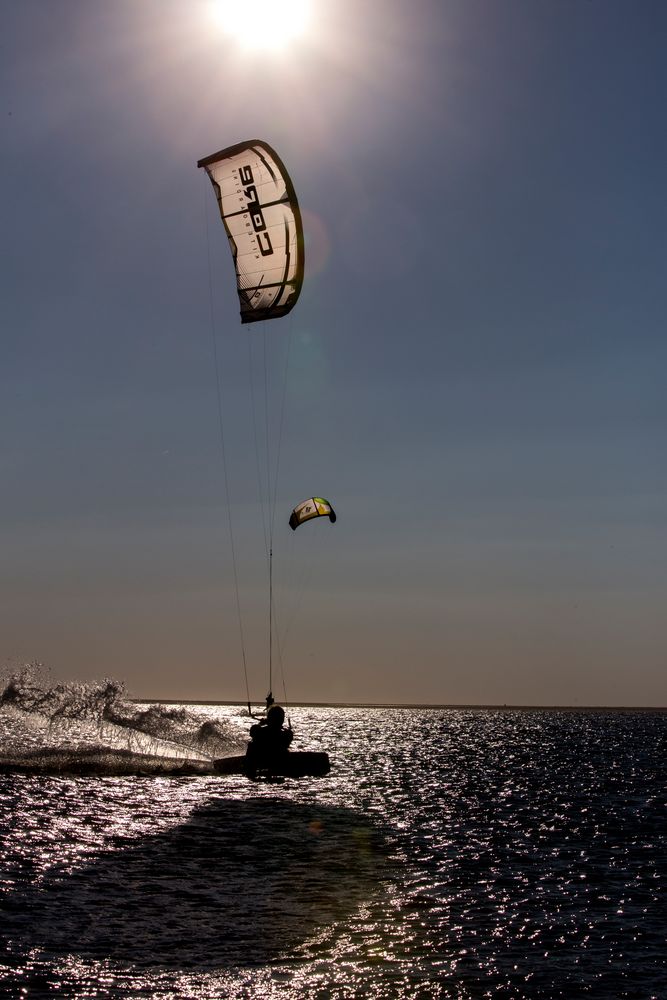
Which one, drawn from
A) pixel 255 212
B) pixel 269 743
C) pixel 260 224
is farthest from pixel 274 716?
pixel 255 212

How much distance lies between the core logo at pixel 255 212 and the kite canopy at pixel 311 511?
13.9 m

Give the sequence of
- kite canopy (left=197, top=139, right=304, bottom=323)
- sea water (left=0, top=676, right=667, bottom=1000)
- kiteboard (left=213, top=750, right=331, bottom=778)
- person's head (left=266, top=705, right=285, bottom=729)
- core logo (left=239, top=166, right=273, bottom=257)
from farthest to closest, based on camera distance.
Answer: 1. kiteboard (left=213, top=750, right=331, bottom=778)
2. person's head (left=266, top=705, right=285, bottom=729)
3. core logo (left=239, top=166, right=273, bottom=257)
4. kite canopy (left=197, top=139, right=304, bottom=323)
5. sea water (left=0, top=676, right=667, bottom=1000)

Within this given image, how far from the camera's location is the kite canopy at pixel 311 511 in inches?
1467

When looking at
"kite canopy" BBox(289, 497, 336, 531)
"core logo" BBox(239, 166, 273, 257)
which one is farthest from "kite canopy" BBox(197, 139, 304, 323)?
"kite canopy" BBox(289, 497, 336, 531)

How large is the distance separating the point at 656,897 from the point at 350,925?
23.3 ft

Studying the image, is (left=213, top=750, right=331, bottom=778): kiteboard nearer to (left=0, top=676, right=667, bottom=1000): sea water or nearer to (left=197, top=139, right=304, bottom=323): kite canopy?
(left=0, top=676, right=667, bottom=1000): sea water

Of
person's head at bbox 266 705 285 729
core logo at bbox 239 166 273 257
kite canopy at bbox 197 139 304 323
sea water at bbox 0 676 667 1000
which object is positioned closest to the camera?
sea water at bbox 0 676 667 1000

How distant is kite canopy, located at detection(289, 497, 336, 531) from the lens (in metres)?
37.2

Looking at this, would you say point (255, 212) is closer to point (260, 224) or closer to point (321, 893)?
point (260, 224)

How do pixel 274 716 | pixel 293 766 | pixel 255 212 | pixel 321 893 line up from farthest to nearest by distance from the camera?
pixel 293 766 < pixel 274 716 < pixel 255 212 < pixel 321 893

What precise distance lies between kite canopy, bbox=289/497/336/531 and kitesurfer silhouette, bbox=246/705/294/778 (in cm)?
727

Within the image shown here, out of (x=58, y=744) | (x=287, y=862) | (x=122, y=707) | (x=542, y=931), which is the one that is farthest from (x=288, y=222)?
(x=122, y=707)

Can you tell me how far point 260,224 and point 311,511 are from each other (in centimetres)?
1448

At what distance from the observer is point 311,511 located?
3756 centimetres
